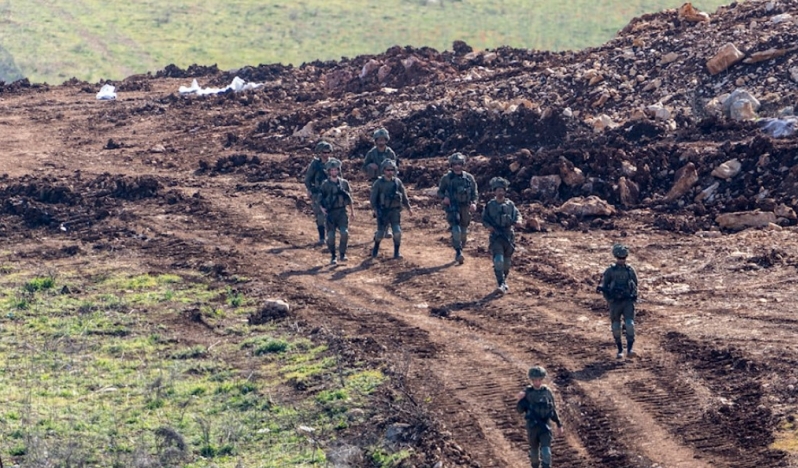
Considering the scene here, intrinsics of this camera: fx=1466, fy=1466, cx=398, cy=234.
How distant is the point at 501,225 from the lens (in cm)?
2220

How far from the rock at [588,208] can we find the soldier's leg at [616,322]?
7.42 meters

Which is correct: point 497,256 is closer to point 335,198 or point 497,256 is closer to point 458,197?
point 458,197

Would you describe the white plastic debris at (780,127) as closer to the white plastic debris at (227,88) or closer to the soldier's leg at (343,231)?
the soldier's leg at (343,231)

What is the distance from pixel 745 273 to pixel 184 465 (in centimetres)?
999

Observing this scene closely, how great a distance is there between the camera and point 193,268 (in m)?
25.3

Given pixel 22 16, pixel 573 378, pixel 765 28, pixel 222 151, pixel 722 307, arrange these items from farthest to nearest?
pixel 22 16 < pixel 222 151 < pixel 765 28 < pixel 722 307 < pixel 573 378

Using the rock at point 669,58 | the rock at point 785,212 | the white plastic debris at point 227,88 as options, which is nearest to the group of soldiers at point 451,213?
the rock at point 785,212

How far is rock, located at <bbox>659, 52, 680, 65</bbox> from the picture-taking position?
32.0 m

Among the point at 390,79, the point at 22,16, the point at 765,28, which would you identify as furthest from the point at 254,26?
the point at 765,28

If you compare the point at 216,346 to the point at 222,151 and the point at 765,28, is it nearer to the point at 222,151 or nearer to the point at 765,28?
the point at 222,151

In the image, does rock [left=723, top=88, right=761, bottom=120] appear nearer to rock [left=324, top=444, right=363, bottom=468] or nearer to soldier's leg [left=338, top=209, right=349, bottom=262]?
soldier's leg [left=338, top=209, right=349, bottom=262]

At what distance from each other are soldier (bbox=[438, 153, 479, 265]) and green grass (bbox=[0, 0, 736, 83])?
34808mm

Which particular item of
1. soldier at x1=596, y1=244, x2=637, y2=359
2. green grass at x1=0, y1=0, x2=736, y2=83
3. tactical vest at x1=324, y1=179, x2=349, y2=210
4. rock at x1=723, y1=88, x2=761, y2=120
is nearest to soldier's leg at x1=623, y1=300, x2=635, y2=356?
soldier at x1=596, y1=244, x2=637, y2=359

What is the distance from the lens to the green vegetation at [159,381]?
17.6 metres
